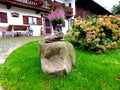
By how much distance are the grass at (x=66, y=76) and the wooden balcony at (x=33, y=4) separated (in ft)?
39.3

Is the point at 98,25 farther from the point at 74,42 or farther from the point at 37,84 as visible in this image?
the point at 37,84

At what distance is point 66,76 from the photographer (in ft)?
14.3

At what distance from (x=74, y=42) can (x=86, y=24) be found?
0.69 m

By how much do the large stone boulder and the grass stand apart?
0.13 m

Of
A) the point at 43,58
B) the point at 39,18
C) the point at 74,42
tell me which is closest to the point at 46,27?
the point at 39,18

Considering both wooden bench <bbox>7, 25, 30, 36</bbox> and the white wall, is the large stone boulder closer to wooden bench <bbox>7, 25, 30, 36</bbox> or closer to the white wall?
wooden bench <bbox>7, 25, 30, 36</bbox>

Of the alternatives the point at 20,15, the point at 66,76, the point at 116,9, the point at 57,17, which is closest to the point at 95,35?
the point at 57,17

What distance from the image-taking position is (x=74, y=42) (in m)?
7.06

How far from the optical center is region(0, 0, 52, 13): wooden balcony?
1708 centimetres

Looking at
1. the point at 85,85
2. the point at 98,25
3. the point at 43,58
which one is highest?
the point at 98,25

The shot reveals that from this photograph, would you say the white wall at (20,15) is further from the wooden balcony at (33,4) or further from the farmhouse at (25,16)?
the wooden balcony at (33,4)

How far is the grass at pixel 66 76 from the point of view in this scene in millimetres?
4098

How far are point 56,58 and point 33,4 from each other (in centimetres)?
1633

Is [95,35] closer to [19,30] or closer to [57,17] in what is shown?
[57,17]
